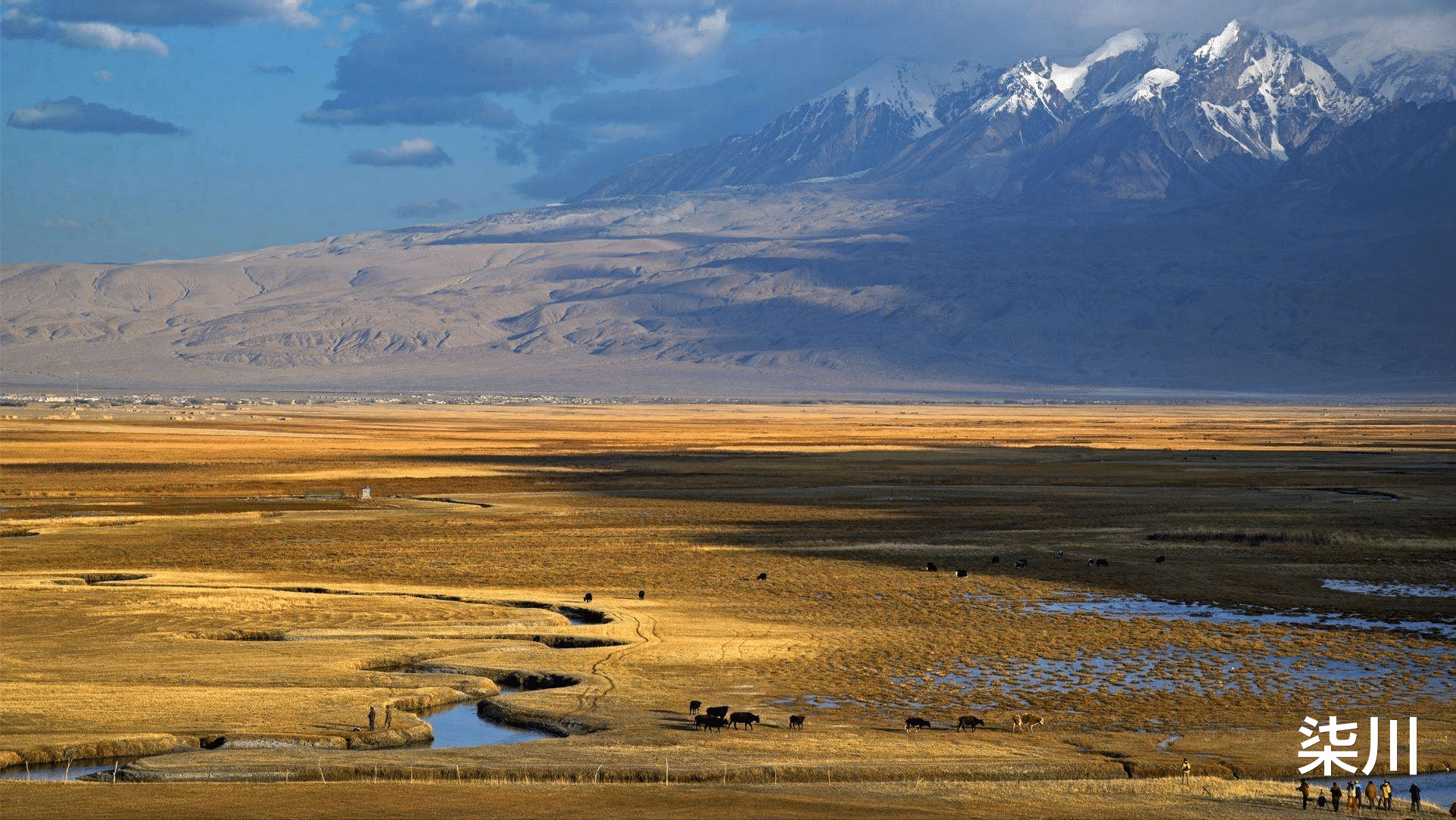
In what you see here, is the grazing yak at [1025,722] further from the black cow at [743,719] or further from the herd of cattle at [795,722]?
the black cow at [743,719]

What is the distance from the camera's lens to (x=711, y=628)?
29938 mm

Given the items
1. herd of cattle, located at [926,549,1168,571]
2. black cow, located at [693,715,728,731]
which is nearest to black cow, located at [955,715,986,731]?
black cow, located at [693,715,728,731]

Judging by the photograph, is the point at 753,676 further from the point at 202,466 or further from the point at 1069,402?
the point at 1069,402

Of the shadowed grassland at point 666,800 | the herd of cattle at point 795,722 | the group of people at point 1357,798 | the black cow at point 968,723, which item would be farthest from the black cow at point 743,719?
the group of people at point 1357,798

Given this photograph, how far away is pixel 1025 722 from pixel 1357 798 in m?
4.96

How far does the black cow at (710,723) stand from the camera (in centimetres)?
2131

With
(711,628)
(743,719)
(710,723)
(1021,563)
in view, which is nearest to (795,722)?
(743,719)

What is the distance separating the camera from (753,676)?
25250mm

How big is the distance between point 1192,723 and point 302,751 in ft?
37.8

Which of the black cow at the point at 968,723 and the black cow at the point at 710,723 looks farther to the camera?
the black cow at the point at 968,723

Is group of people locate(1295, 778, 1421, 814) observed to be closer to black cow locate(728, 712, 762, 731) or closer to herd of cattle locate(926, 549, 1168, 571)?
black cow locate(728, 712, 762, 731)

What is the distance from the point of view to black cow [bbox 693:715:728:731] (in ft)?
69.9

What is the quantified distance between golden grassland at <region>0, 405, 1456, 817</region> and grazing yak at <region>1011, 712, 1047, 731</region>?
0.89 ft

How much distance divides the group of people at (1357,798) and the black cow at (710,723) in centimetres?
715
